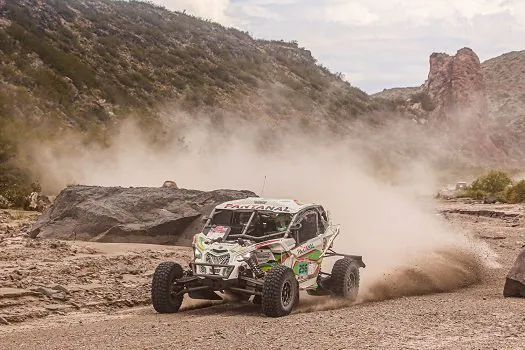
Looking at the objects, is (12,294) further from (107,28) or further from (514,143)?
(514,143)

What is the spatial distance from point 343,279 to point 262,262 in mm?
1725

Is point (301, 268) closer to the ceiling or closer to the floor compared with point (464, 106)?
closer to the floor

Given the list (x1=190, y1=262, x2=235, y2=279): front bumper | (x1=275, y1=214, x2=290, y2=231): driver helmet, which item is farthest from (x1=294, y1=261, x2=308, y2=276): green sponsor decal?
(x1=190, y1=262, x2=235, y2=279): front bumper

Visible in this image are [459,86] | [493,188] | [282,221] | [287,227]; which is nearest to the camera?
[287,227]

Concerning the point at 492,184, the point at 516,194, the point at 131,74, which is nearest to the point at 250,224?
the point at 516,194

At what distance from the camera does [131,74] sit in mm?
42969

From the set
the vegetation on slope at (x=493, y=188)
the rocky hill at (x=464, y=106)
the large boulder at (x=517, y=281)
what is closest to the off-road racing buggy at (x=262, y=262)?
the large boulder at (x=517, y=281)

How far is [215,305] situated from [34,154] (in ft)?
53.6

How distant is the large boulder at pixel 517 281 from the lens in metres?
11.7

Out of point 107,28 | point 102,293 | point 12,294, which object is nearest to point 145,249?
point 102,293

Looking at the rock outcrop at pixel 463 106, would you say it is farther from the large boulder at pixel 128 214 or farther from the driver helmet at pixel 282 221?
the driver helmet at pixel 282 221

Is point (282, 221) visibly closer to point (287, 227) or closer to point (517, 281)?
point (287, 227)

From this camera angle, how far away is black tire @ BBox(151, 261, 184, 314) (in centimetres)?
1053

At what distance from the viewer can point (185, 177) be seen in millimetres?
28031
